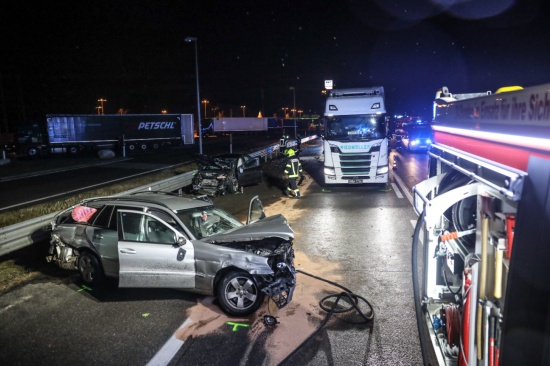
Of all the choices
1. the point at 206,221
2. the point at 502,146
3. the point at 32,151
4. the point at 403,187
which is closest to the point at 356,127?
the point at 403,187

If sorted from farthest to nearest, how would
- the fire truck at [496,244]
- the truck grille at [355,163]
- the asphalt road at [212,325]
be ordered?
the truck grille at [355,163] → the asphalt road at [212,325] → the fire truck at [496,244]

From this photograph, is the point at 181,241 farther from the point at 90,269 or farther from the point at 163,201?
the point at 90,269

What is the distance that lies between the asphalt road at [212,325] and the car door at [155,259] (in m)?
0.41

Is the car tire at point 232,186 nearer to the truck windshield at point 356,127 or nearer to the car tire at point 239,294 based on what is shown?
the truck windshield at point 356,127

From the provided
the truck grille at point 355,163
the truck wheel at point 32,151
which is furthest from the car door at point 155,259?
the truck wheel at point 32,151

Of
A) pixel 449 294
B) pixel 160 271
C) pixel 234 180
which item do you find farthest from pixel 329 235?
pixel 234 180

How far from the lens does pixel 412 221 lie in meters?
11.5

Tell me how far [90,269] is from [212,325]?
2.64m

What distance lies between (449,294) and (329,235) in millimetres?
5687

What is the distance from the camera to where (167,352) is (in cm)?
511

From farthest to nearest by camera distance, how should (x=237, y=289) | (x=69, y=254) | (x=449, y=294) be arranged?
(x=69, y=254)
(x=237, y=289)
(x=449, y=294)

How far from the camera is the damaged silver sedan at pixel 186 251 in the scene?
599cm

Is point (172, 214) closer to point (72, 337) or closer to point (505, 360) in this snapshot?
point (72, 337)

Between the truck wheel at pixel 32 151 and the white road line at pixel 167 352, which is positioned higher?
the truck wheel at pixel 32 151
